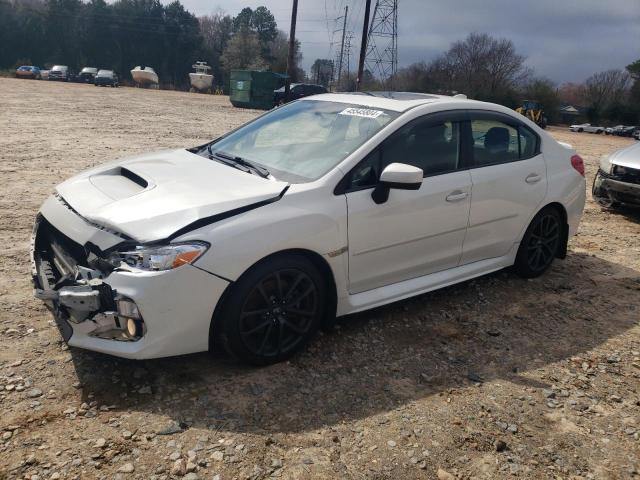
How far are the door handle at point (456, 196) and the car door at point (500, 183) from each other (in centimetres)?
10

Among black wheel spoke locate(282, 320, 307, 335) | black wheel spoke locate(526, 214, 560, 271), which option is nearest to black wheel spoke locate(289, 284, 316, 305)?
black wheel spoke locate(282, 320, 307, 335)

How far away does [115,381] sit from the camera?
316 cm

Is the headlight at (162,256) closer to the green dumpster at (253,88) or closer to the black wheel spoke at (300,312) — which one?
the black wheel spoke at (300,312)

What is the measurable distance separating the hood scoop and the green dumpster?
3054cm

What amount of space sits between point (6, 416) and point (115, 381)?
1.87 feet

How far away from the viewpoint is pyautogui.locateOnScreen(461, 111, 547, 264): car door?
440 centimetres

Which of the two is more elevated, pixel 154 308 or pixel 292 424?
pixel 154 308

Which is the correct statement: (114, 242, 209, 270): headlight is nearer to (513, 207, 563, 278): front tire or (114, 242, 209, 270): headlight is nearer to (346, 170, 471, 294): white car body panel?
(346, 170, 471, 294): white car body panel

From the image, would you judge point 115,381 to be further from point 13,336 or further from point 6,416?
point 13,336

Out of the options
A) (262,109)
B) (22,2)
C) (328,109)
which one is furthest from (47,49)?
(328,109)

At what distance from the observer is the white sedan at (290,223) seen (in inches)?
117

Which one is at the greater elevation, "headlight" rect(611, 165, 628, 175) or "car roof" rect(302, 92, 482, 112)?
"car roof" rect(302, 92, 482, 112)

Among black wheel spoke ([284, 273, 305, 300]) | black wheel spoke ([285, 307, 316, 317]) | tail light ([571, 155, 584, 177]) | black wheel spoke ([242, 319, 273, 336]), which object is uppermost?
tail light ([571, 155, 584, 177])

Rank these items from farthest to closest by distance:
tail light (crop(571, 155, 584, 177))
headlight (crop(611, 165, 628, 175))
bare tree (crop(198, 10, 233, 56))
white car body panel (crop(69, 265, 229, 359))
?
bare tree (crop(198, 10, 233, 56)) < headlight (crop(611, 165, 628, 175)) < tail light (crop(571, 155, 584, 177)) < white car body panel (crop(69, 265, 229, 359))
